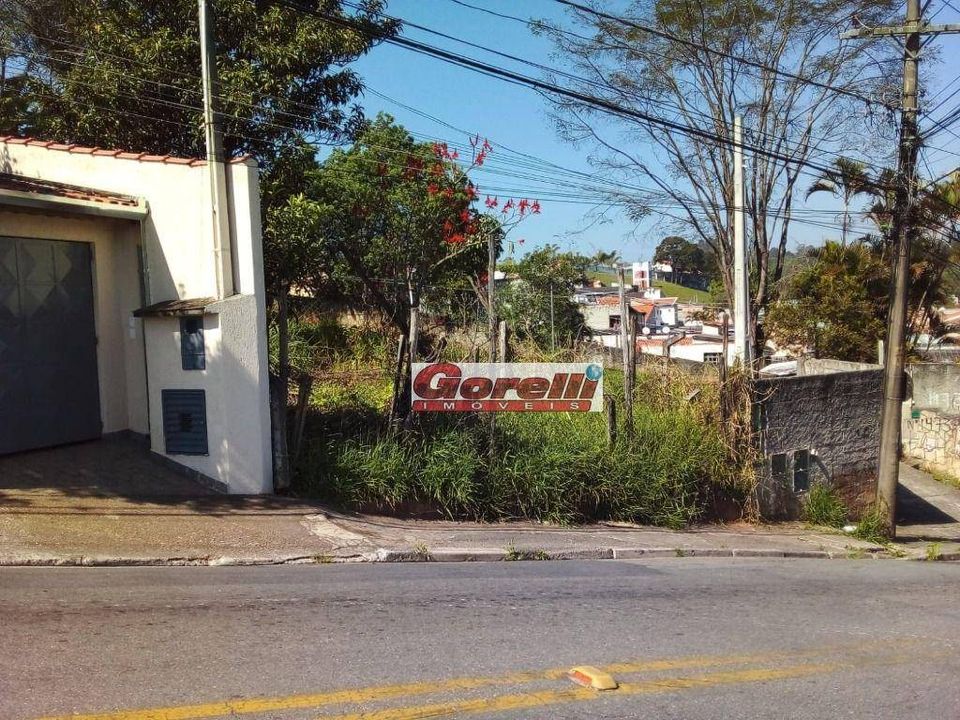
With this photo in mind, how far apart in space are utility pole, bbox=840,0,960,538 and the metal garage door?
11360 mm

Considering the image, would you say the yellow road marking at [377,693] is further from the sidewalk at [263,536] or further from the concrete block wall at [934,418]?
the concrete block wall at [934,418]

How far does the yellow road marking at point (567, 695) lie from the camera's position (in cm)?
457

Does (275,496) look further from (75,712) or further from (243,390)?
(75,712)

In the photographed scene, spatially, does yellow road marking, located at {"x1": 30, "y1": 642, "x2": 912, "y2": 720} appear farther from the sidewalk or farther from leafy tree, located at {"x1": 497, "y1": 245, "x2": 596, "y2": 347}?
leafy tree, located at {"x1": 497, "y1": 245, "x2": 596, "y2": 347}

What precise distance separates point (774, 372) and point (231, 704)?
18.8 m

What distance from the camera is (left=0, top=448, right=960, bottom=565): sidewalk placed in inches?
314

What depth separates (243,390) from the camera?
10117 mm

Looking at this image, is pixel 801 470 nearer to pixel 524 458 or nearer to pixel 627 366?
pixel 627 366

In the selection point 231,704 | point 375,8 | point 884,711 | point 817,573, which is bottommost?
point 817,573

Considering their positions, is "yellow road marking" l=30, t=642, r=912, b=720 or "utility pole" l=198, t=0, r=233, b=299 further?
"utility pole" l=198, t=0, r=233, b=299

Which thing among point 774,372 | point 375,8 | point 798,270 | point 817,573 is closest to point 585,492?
point 817,573

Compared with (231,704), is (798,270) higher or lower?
higher

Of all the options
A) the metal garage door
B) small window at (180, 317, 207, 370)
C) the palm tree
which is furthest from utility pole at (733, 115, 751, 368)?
the metal garage door

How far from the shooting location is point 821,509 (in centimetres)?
1423
